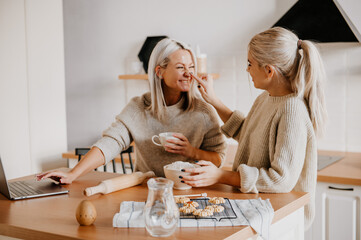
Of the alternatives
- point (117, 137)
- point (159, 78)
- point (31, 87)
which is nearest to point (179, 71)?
point (159, 78)

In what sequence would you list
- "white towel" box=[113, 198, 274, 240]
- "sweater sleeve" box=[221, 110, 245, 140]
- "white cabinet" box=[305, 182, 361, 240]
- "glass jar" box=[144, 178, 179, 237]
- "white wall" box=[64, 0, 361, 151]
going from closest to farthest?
"glass jar" box=[144, 178, 179, 237]
"white towel" box=[113, 198, 274, 240]
"sweater sleeve" box=[221, 110, 245, 140]
"white cabinet" box=[305, 182, 361, 240]
"white wall" box=[64, 0, 361, 151]

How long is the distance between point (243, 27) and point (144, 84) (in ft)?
2.99

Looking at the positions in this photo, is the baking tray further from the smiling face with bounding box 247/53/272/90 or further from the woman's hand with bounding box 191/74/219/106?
the woman's hand with bounding box 191/74/219/106

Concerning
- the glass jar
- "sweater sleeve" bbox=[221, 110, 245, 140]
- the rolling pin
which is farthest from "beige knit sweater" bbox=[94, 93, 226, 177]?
the glass jar

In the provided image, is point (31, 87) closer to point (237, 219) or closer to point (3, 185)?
point (3, 185)

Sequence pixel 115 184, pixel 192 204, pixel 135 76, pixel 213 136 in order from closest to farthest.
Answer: pixel 192 204
pixel 115 184
pixel 213 136
pixel 135 76

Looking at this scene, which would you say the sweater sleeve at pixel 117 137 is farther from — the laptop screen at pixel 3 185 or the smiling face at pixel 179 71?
the laptop screen at pixel 3 185

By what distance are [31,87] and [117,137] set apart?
1.37 m

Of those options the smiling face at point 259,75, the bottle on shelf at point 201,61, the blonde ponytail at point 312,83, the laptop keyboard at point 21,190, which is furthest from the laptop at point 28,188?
the bottle on shelf at point 201,61

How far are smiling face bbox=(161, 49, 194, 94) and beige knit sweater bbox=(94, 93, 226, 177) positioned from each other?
0.11 m

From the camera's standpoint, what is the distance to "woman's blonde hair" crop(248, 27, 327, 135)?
5.00ft

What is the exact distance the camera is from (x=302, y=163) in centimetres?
149

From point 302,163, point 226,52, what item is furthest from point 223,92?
point 302,163

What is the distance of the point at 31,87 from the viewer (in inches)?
119
